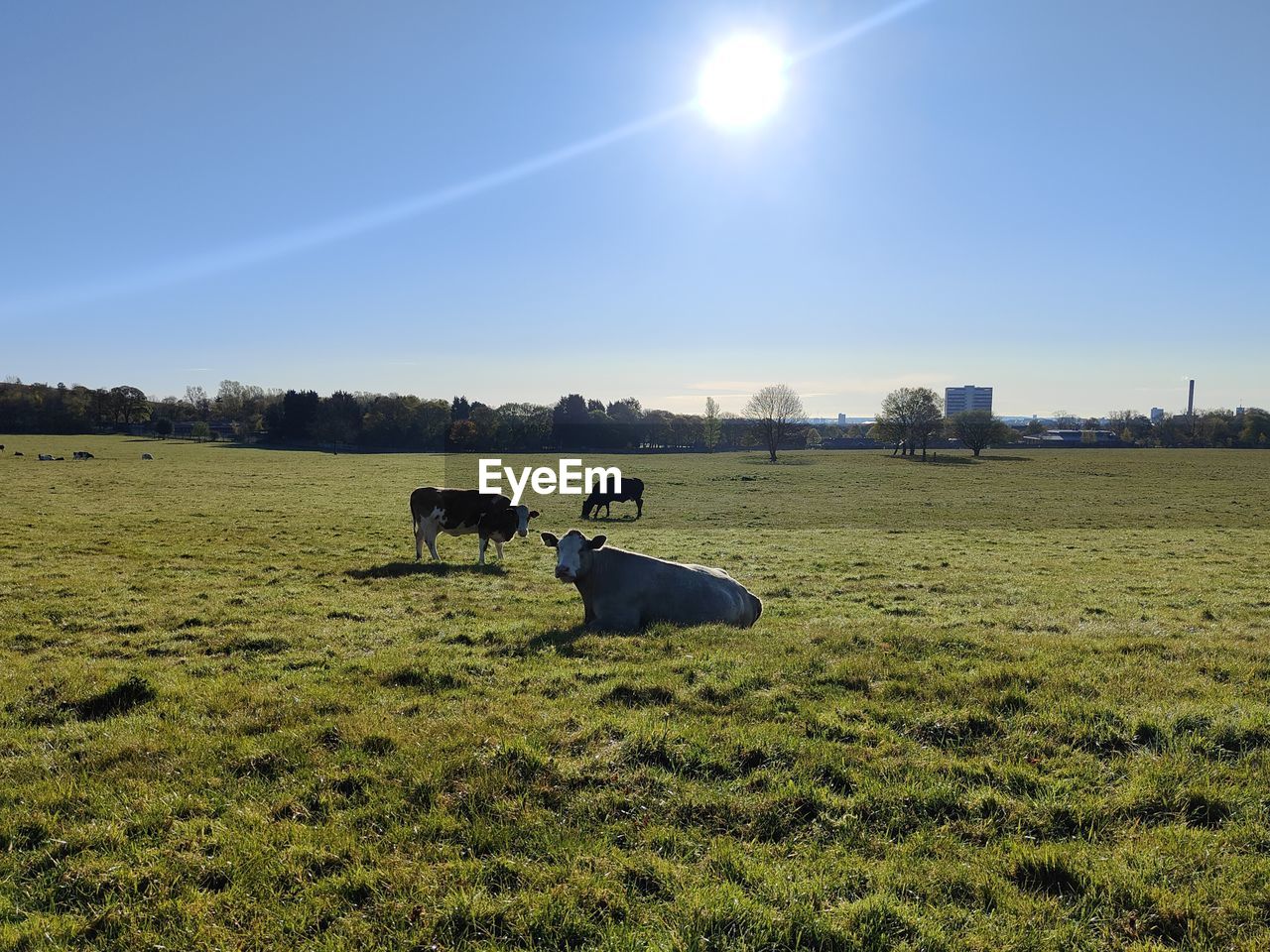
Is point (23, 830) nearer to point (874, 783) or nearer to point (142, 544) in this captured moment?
point (874, 783)

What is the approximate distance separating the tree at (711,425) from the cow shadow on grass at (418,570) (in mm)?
90044

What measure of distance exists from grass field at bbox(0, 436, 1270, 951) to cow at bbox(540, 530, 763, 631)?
675 millimetres

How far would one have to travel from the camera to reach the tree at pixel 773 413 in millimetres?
86688

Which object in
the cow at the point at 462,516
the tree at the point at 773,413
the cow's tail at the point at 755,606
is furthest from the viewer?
the tree at the point at 773,413

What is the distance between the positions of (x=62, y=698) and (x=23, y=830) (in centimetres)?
280

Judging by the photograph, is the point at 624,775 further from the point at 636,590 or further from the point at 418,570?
the point at 418,570

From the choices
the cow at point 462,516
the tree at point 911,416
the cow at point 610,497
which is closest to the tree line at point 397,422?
the tree at point 911,416

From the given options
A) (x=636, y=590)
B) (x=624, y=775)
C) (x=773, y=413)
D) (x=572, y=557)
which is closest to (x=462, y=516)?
(x=572, y=557)

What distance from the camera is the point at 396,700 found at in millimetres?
6738

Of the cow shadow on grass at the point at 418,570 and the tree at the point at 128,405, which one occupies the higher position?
the tree at the point at 128,405

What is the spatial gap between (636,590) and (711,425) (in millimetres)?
97850

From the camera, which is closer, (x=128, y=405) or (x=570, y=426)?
(x=570, y=426)

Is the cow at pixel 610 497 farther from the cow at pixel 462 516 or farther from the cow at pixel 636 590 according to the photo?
the cow at pixel 636 590

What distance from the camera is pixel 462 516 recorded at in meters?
17.3
